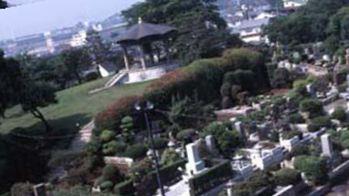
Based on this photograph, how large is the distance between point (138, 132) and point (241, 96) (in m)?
8.37

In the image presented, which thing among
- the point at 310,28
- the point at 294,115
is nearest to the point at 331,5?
the point at 310,28

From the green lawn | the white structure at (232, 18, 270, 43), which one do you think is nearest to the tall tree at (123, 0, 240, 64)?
the green lawn

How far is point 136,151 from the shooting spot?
2584cm

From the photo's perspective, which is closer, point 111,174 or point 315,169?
point 315,169

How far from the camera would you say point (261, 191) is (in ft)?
63.3

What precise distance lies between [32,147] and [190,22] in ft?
65.1

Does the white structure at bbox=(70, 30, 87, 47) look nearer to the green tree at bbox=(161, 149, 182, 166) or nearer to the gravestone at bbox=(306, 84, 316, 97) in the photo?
the gravestone at bbox=(306, 84, 316, 97)

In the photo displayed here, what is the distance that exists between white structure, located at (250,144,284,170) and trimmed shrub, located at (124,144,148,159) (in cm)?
494

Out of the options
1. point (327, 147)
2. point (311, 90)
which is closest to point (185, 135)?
point (327, 147)

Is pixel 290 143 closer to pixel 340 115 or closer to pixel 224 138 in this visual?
pixel 224 138

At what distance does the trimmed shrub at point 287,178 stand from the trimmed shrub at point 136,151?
7.28 metres

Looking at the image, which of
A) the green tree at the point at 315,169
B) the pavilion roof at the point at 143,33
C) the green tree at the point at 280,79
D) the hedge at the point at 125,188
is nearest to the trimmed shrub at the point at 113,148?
the hedge at the point at 125,188

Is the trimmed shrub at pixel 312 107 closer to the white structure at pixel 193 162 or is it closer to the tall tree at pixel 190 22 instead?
the white structure at pixel 193 162

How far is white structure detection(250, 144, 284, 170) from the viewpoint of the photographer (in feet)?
73.3
